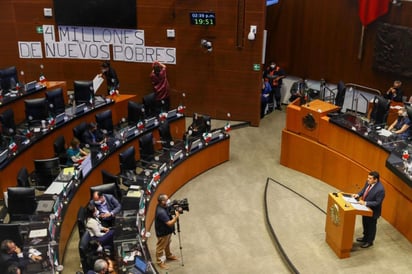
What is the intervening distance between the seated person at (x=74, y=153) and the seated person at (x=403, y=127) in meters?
6.72

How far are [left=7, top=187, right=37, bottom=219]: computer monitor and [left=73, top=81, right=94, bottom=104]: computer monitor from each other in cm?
497

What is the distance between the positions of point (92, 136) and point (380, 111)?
21.3 feet

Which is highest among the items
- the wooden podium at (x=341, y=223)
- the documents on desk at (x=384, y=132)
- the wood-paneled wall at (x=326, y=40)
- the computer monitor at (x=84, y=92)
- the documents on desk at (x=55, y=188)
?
the wood-paneled wall at (x=326, y=40)

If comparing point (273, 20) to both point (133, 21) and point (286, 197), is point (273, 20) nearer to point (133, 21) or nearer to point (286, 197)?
point (133, 21)

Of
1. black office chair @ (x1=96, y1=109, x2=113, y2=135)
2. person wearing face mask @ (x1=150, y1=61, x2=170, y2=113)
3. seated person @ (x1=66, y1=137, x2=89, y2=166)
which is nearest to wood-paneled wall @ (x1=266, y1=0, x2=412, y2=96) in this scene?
person wearing face mask @ (x1=150, y1=61, x2=170, y2=113)

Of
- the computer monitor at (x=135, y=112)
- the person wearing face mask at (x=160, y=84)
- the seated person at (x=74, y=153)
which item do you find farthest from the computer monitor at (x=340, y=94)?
the seated person at (x=74, y=153)

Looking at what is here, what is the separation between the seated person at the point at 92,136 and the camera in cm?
1177

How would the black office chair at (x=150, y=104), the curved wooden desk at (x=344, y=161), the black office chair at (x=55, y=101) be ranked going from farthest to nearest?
A: 1. the black office chair at (x=150, y=104)
2. the black office chair at (x=55, y=101)
3. the curved wooden desk at (x=344, y=161)

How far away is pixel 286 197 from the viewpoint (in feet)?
37.8

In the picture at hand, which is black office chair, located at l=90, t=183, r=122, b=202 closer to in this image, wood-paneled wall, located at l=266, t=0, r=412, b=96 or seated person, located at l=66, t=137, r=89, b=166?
seated person, located at l=66, t=137, r=89, b=166

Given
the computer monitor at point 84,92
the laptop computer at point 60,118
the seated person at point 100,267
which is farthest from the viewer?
the computer monitor at point 84,92

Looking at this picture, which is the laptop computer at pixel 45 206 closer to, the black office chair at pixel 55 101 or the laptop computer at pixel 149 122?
the laptop computer at pixel 149 122

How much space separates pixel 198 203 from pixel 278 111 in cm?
625

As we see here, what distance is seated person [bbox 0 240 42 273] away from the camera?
25.5 ft
